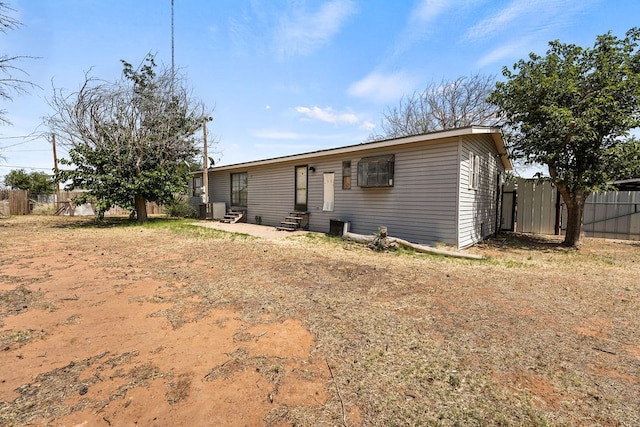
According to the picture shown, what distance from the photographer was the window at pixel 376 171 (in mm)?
8320

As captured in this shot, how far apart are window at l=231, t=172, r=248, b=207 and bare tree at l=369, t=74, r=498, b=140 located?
1092cm

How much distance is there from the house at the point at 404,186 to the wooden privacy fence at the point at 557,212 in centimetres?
78

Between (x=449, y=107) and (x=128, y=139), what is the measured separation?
18.8 metres

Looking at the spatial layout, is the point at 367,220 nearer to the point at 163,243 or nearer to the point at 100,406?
the point at 163,243

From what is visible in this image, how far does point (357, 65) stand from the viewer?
14797 millimetres

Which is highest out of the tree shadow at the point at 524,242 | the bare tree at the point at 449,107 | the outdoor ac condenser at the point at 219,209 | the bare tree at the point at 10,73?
the bare tree at the point at 449,107

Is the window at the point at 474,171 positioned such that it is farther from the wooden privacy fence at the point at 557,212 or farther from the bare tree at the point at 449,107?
the bare tree at the point at 449,107

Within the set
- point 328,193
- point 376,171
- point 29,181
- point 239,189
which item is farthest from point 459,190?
point 29,181

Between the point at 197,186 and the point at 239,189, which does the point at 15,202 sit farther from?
the point at 239,189

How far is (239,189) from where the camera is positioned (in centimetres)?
1431

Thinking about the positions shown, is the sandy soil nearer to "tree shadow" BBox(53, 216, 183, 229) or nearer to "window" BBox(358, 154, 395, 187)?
"window" BBox(358, 154, 395, 187)

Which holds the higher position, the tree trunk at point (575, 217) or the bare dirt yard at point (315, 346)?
the tree trunk at point (575, 217)

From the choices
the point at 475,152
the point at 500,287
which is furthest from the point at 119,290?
the point at 475,152

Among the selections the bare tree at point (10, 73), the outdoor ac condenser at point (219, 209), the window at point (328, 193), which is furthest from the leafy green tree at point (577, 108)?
the bare tree at point (10, 73)
